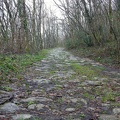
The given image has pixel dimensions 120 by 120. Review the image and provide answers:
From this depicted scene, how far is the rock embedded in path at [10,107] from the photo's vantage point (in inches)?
135

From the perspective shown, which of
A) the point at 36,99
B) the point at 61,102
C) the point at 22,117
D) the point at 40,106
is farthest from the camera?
the point at 36,99

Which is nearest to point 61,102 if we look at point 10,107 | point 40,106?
point 40,106

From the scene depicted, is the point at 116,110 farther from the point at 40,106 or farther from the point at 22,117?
the point at 22,117

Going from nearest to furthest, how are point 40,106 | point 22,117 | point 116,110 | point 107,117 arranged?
1. point 22,117
2. point 107,117
3. point 116,110
4. point 40,106

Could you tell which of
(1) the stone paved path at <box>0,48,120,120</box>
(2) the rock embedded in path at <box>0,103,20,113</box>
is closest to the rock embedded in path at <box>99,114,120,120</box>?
(1) the stone paved path at <box>0,48,120,120</box>

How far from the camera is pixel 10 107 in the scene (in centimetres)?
355

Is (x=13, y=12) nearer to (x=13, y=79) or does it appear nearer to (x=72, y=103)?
(x=13, y=79)

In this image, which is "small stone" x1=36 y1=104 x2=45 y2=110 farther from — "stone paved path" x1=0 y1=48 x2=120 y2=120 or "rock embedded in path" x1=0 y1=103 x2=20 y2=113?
"rock embedded in path" x1=0 y1=103 x2=20 y2=113

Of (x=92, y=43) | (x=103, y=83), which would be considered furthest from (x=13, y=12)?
(x=103, y=83)

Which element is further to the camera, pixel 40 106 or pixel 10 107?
pixel 40 106

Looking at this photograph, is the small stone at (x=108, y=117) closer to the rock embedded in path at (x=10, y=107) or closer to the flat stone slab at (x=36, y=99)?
the flat stone slab at (x=36, y=99)

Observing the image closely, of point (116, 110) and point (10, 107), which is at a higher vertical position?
point (10, 107)

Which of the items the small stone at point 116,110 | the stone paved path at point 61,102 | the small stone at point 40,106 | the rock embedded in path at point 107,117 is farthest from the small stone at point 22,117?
the small stone at point 116,110

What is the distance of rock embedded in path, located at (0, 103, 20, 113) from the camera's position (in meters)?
3.42
